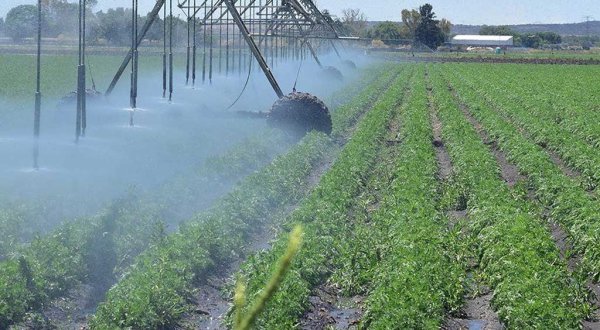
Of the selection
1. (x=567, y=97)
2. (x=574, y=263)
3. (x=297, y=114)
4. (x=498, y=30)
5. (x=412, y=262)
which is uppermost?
(x=498, y=30)

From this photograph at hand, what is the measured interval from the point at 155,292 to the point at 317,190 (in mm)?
6282

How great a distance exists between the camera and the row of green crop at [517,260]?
8656 millimetres

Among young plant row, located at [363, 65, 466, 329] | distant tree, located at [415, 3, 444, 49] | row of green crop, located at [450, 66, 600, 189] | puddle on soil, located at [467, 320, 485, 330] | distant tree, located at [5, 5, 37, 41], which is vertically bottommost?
puddle on soil, located at [467, 320, 485, 330]

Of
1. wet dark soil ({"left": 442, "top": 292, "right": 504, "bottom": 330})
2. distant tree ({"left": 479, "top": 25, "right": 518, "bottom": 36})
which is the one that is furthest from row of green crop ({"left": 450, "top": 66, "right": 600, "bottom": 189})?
distant tree ({"left": 479, "top": 25, "right": 518, "bottom": 36})

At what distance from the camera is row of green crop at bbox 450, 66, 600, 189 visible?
730 inches

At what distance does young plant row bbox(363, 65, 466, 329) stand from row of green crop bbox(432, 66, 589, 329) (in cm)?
41

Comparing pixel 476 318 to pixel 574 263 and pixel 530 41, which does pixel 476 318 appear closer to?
pixel 574 263

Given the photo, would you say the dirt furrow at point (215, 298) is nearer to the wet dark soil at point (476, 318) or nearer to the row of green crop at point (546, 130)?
the wet dark soil at point (476, 318)

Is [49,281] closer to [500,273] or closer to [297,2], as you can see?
[500,273]

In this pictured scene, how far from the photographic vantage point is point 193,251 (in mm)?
10891

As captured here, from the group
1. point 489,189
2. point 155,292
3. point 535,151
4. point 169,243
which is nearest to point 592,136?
point 535,151

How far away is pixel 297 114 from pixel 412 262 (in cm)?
1369

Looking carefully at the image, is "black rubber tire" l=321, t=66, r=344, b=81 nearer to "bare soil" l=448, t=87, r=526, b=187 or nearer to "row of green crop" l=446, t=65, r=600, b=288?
"bare soil" l=448, t=87, r=526, b=187

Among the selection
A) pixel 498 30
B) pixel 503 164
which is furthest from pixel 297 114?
pixel 498 30
